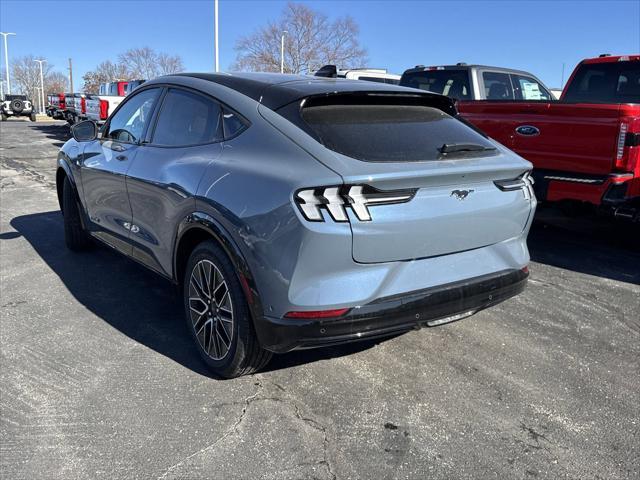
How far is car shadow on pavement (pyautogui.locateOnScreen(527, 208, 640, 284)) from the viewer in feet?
18.5

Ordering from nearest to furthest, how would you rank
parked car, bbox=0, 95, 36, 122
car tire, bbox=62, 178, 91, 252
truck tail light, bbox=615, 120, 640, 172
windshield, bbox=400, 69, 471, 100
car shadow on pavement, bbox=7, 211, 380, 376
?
1. car shadow on pavement, bbox=7, 211, 380, 376
2. truck tail light, bbox=615, 120, 640, 172
3. car tire, bbox=62, 178, 91, 252
4. windshield, bbox=400, 69, 471, 100
5. parked car, bbox=0, 95, 36, 122

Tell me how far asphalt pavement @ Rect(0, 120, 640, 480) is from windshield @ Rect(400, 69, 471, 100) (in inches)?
197

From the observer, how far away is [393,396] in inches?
123

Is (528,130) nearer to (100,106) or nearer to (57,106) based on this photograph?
(100,106)

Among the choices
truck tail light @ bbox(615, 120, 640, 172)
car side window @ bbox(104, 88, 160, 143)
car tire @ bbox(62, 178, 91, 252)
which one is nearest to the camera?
car side window @ bbox(104, 88, 160, 143)

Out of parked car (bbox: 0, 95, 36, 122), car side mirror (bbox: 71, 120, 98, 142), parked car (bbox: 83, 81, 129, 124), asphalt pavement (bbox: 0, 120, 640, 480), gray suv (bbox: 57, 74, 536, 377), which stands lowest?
asphalt pavement (bbox: 0, 120, 640, 480)

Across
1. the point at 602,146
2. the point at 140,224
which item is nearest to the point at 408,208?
the point at 140,224

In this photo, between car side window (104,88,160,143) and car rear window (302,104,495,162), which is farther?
car side window (104,88,160,143)

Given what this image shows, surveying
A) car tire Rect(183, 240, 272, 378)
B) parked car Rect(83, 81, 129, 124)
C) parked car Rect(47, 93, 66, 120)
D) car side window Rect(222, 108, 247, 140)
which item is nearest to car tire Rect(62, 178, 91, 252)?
car tire Rect(183, 240, 272, 378)

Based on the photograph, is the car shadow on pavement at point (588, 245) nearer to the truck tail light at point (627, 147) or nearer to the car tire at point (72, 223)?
the truck tail light at point (627, 147)

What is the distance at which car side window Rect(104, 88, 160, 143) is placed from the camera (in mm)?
4145

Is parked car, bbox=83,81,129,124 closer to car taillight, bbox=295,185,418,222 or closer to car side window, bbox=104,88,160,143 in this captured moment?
car side window, bbox=104,88,160,143

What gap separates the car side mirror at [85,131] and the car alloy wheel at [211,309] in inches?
88.3

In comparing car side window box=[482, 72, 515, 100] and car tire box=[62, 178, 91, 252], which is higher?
car side window box=[482, 72, 515, 100]
